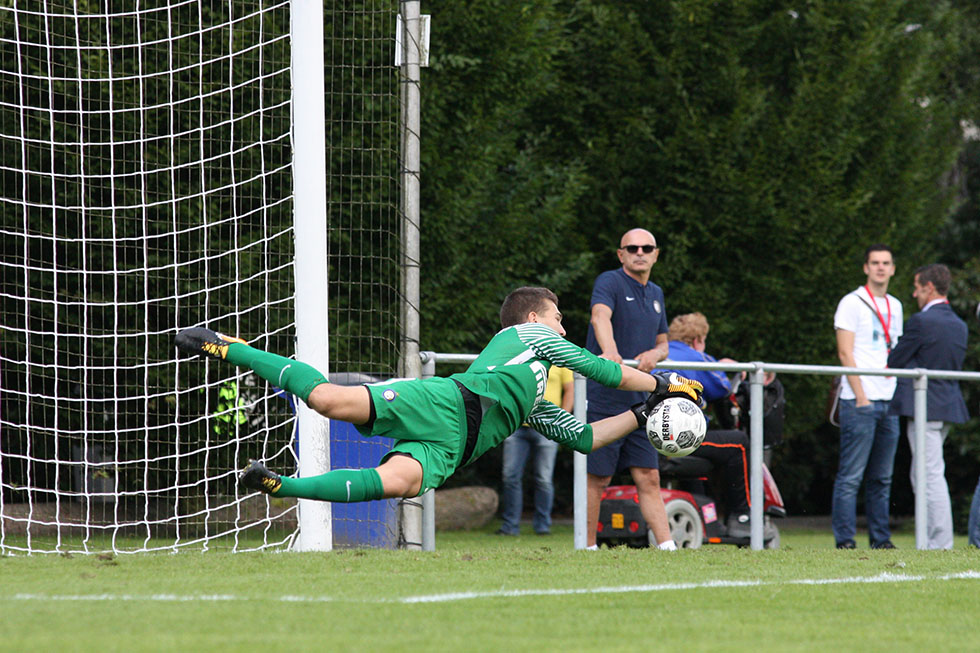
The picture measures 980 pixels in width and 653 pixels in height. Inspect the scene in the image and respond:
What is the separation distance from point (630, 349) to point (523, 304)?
1419 mm

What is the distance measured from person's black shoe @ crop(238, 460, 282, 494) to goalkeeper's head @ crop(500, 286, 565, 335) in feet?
5.63

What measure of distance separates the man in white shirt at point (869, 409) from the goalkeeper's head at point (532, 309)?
129 inches

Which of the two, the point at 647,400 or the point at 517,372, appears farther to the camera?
the point at 647,400

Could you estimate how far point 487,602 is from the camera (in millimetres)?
4781

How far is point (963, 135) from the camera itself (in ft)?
61.8

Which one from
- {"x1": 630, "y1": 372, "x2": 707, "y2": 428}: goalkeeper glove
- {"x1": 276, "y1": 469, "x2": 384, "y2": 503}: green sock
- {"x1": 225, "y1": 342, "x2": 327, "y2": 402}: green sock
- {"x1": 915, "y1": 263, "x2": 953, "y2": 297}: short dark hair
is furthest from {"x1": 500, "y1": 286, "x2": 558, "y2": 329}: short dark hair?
{"x1": 915, "y1": 263, "x2": 953, "y2": 297}: short dark hair

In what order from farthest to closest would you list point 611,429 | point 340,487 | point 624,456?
point 624,456
point 611,429
point 340,487

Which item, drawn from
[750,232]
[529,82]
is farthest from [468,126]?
[750,232]

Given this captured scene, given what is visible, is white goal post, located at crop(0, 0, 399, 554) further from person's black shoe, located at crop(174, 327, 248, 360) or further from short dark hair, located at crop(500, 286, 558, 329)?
person's black shoe, located at crop(174, 327, 248, 360)

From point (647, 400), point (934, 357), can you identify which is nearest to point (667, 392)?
point (647, 400)

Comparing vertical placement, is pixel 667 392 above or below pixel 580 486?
above

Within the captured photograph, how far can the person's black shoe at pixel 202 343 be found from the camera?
6.31m

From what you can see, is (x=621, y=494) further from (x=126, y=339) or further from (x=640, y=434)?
(x=126, y=339)

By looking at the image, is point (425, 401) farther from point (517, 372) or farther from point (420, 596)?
point (420, 596)
